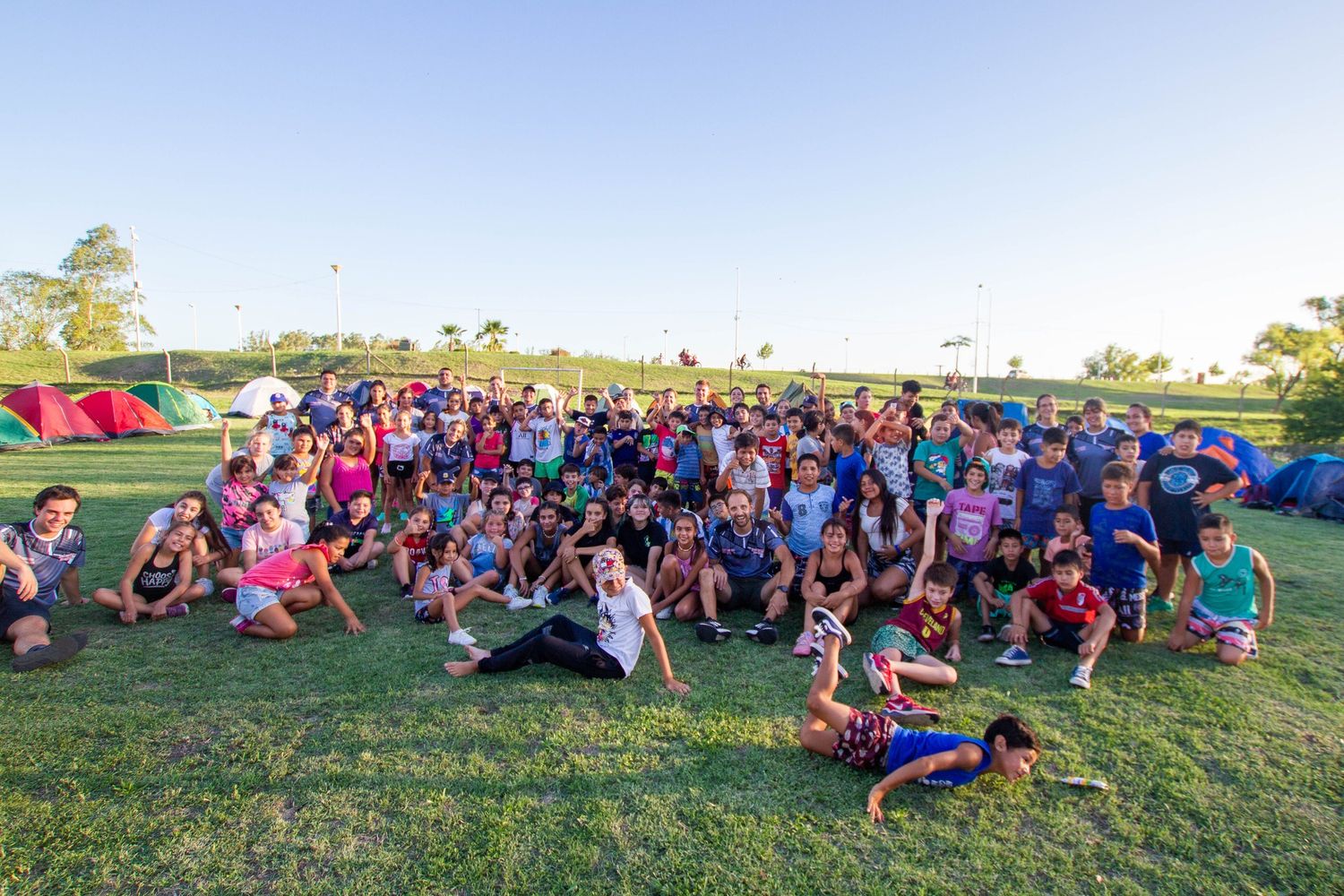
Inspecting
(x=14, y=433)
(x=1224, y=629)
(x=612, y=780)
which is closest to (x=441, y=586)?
(x=612, y=780)

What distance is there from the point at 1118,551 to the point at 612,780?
170 inches

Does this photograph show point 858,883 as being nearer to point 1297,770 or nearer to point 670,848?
point 670,848

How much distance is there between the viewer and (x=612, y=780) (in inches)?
130

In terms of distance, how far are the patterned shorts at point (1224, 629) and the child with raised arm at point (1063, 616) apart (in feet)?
1.89

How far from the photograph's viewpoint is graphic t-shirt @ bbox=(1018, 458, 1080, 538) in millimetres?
5734

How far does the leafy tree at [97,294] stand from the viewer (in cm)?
4566

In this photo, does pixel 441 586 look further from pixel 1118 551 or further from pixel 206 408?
pixel 206 408

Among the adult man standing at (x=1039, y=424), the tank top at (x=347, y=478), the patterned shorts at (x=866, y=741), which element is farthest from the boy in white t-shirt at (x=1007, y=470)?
the tank top at (x=347, y=478)

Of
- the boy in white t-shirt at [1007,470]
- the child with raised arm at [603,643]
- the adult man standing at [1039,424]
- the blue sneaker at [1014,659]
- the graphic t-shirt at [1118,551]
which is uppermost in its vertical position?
the adult man standing at [1039,424]

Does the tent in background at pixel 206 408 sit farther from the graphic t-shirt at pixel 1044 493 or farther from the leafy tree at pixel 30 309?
the leafy tree at pixel 30 309

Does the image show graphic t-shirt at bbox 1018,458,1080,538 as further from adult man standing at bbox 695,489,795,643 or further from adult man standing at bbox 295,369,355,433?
adult man standing at bbox 295,369,355,433

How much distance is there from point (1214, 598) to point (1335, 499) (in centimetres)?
864

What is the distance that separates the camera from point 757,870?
2729 millimetres

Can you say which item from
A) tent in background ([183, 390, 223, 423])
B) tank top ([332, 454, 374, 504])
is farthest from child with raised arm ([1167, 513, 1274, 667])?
tent in background ([183, 390, 223, 423])
